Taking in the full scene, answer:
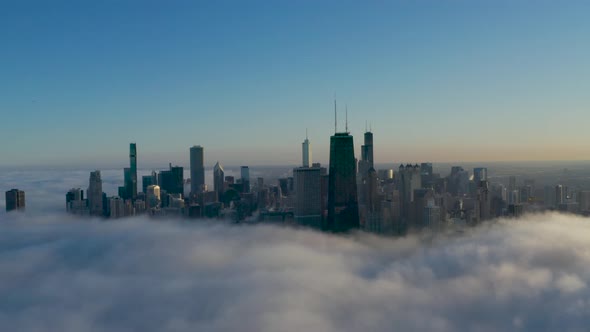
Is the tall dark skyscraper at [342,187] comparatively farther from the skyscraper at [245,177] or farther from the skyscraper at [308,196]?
the skyscraper at [245,177]

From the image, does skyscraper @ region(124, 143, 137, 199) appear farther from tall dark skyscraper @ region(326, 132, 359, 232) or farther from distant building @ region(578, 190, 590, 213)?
distant building @ region(578, 190, 590, 213)

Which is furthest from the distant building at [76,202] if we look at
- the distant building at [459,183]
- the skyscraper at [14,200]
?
the distant building at [459,183]

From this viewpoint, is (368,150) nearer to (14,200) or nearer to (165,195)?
(165,195)

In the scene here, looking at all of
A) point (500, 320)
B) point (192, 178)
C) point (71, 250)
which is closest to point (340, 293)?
point (500, 320)

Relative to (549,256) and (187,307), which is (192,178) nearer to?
(187,307)

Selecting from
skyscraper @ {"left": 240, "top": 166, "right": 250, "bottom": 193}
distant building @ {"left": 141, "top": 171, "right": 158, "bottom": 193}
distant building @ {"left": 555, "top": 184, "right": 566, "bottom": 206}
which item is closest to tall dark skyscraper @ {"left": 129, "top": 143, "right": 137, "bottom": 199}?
distant building @ {"left": 141, "top": 171, "right": 158, "bottom": 193}
